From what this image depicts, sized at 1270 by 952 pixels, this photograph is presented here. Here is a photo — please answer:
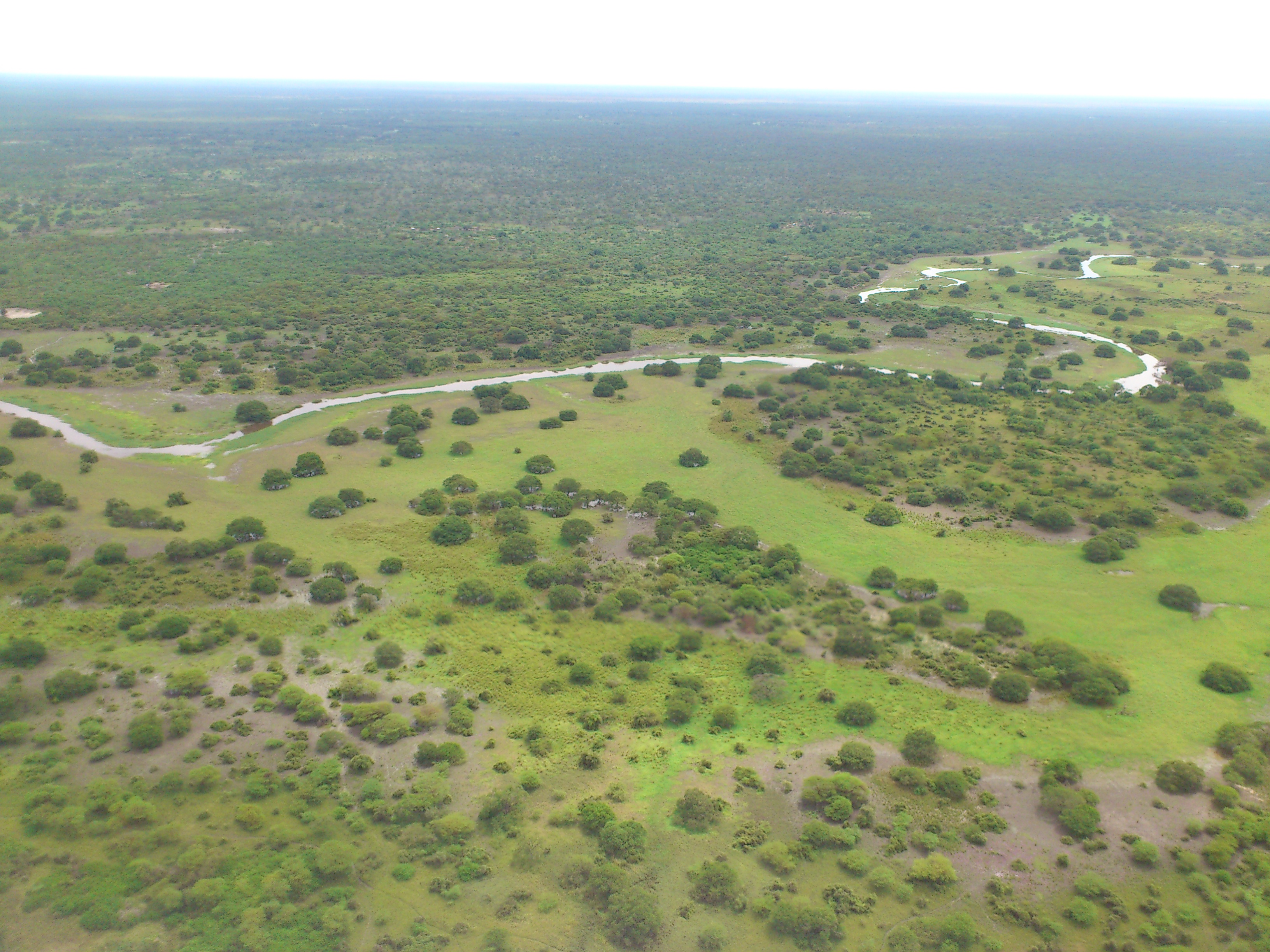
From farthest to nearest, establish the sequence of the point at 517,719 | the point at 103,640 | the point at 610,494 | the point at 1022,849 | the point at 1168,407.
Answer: the point at 1168,407 → the point at 610,494 → the point at 103,640 → the point at 517,719 → the point at 1022,849

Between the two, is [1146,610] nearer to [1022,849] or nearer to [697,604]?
[1022,849]

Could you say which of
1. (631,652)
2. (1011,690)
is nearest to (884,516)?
(1011,690)

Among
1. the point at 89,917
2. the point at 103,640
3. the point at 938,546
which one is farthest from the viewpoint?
the point at 938,546

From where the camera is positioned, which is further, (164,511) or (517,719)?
(164,511)

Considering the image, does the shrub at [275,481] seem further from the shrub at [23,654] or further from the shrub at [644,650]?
the shrub at [644,650]

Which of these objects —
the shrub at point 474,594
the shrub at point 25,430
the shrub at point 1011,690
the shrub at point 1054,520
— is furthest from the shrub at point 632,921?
the shrub at point 25,430

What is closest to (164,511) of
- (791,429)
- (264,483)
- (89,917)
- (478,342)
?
(264,483)
